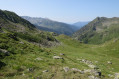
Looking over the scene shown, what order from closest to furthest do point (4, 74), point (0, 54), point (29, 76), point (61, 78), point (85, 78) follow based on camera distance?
point (4, 74) → point (29, 76) → point (61, 78) → point (85, 78) → point (0, 54)

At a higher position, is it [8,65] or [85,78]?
[8,65]

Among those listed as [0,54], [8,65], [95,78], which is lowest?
[95,78]

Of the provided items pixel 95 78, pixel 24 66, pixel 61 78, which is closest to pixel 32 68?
pixel 24 66

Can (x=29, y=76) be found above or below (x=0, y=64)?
below

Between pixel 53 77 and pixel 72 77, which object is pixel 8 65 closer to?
pixel 53 77

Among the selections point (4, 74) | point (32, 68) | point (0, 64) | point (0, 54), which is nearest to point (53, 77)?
point (32, 68)

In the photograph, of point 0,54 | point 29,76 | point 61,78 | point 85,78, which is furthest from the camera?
point 0,54

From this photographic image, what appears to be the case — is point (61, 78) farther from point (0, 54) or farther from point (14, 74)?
point (0, 54)

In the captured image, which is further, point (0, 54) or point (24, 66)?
point (0, 54)

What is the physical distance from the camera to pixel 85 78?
15.3 metres

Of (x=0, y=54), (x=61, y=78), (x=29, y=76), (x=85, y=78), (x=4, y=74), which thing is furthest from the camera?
(x=0, y=54)

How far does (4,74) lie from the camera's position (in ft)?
40.7

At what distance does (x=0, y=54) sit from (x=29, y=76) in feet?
25.1

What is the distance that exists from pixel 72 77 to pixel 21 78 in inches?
281
